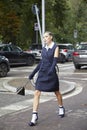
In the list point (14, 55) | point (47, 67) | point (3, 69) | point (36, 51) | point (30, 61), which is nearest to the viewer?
point (47, 67)

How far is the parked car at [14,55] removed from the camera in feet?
93.1

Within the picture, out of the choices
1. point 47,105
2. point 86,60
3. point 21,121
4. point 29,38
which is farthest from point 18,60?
point 21,121

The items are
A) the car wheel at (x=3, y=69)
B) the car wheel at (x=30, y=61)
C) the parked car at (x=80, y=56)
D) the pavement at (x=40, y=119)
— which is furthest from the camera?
the car wheel at (x=30, y=61)

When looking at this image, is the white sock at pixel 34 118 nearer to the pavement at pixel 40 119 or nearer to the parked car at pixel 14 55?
the pavement at pixel 40 119

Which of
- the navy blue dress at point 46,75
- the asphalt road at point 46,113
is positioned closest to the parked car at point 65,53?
the asphalt road at point 46,113

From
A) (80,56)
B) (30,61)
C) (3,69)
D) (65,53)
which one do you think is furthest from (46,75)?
(65,53)

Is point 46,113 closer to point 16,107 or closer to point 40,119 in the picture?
point 40,119

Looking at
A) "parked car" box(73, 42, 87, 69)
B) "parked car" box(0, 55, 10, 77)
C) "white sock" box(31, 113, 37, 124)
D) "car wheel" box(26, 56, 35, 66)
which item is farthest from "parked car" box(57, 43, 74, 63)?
"white sock" box(31, 113, 37, 124)

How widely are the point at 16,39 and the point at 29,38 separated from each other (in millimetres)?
3709

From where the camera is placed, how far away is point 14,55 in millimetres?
28891

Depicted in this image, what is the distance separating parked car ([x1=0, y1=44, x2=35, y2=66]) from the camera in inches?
1117

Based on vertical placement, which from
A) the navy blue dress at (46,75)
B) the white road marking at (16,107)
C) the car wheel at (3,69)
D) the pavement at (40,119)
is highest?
the navy blue dress at (46,75)

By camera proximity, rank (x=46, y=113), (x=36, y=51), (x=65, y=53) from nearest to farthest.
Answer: (x=46, y=113)
(x=36, y=51)
(x=65, y=53)

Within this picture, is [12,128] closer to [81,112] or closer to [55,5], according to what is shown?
[81,112]
